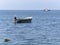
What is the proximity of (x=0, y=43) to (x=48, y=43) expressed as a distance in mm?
7397

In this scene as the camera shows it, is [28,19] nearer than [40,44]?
No

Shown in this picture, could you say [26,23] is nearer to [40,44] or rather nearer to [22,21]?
[22,21]

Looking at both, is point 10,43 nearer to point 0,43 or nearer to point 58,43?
point 0,43

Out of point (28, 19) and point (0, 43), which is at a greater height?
point (28, 19)

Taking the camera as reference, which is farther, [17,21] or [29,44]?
[17,21]

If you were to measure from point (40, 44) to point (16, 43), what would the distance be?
3885mm

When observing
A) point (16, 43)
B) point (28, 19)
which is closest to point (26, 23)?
point (28, 19)

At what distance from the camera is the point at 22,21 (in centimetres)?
7512

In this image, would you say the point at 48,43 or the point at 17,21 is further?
the point at 17,21

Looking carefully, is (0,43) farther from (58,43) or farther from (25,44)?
(58,43)

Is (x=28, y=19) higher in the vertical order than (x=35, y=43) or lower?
higher

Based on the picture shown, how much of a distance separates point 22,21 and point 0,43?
4080cm

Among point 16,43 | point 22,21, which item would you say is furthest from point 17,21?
point 16,43

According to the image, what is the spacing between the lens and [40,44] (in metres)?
34.1
